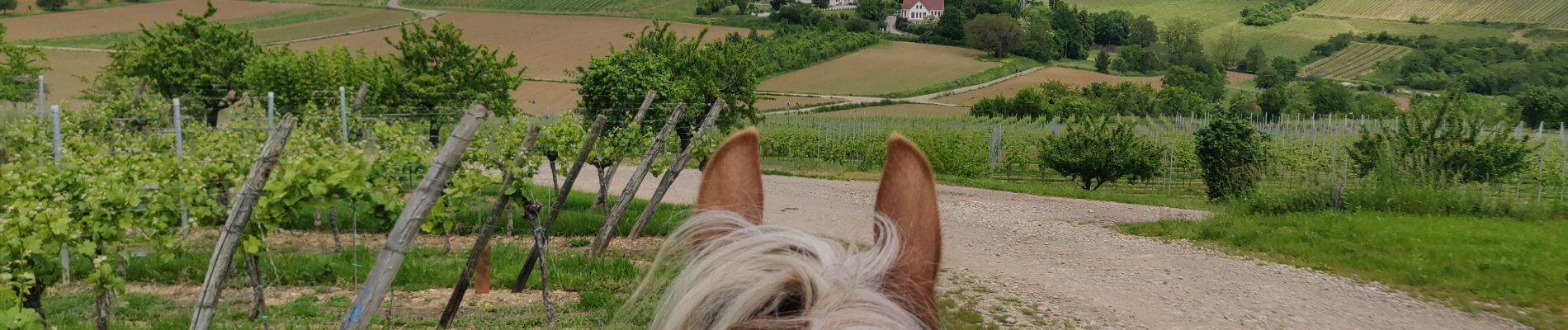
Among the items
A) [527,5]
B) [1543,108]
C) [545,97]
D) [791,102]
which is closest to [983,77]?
[791,102]

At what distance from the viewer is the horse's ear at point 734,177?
3.74ft

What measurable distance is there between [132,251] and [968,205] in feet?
31.0

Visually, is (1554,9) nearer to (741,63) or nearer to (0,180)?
(741,63)

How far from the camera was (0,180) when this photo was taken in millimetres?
4305

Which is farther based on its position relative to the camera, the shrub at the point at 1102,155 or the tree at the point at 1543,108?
the tree at the point at 1543,108

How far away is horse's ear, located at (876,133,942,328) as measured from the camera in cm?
103

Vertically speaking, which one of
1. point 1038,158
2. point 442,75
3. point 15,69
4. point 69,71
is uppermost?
point 442,75

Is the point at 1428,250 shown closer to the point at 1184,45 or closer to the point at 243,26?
the point at 243,26

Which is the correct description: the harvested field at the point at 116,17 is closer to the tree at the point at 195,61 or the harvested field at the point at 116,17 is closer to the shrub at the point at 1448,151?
the tree at the point at 195,61

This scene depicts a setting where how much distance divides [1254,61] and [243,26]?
2642 inches

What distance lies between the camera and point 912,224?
1.08 m

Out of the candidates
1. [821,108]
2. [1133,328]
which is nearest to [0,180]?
[1133,328]

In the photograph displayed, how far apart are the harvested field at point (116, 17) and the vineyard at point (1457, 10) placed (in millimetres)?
88195

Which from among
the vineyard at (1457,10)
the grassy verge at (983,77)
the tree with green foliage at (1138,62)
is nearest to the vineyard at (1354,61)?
the tree with green foliage at (1138,62)
